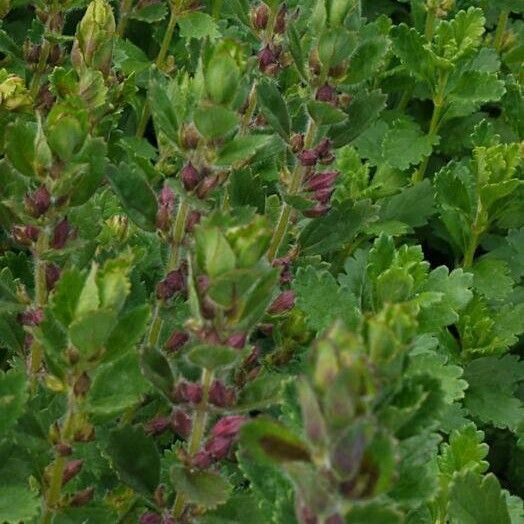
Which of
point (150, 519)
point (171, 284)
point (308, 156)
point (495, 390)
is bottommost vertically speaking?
point (495, 390)

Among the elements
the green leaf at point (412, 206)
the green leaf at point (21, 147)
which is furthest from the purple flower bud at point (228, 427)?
the green leaf at point (412, 206)

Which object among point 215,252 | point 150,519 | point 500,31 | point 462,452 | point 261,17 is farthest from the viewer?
point 500,31

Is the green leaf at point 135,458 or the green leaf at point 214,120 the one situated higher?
the green leaf at point 214,120

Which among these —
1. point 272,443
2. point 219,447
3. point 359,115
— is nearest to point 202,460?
point 219,447

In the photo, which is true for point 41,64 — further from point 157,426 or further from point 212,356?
point 212,356

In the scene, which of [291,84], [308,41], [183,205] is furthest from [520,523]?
[291,84]

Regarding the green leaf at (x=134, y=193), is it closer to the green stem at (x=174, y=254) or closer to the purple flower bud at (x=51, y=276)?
the green stem at (x=174, y=254)

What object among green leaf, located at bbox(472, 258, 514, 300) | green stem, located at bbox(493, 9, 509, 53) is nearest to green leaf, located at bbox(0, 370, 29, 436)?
green leaf, located at bbox(472, 258, 514, 300)

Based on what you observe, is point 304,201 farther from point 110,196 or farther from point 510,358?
point 510,358
